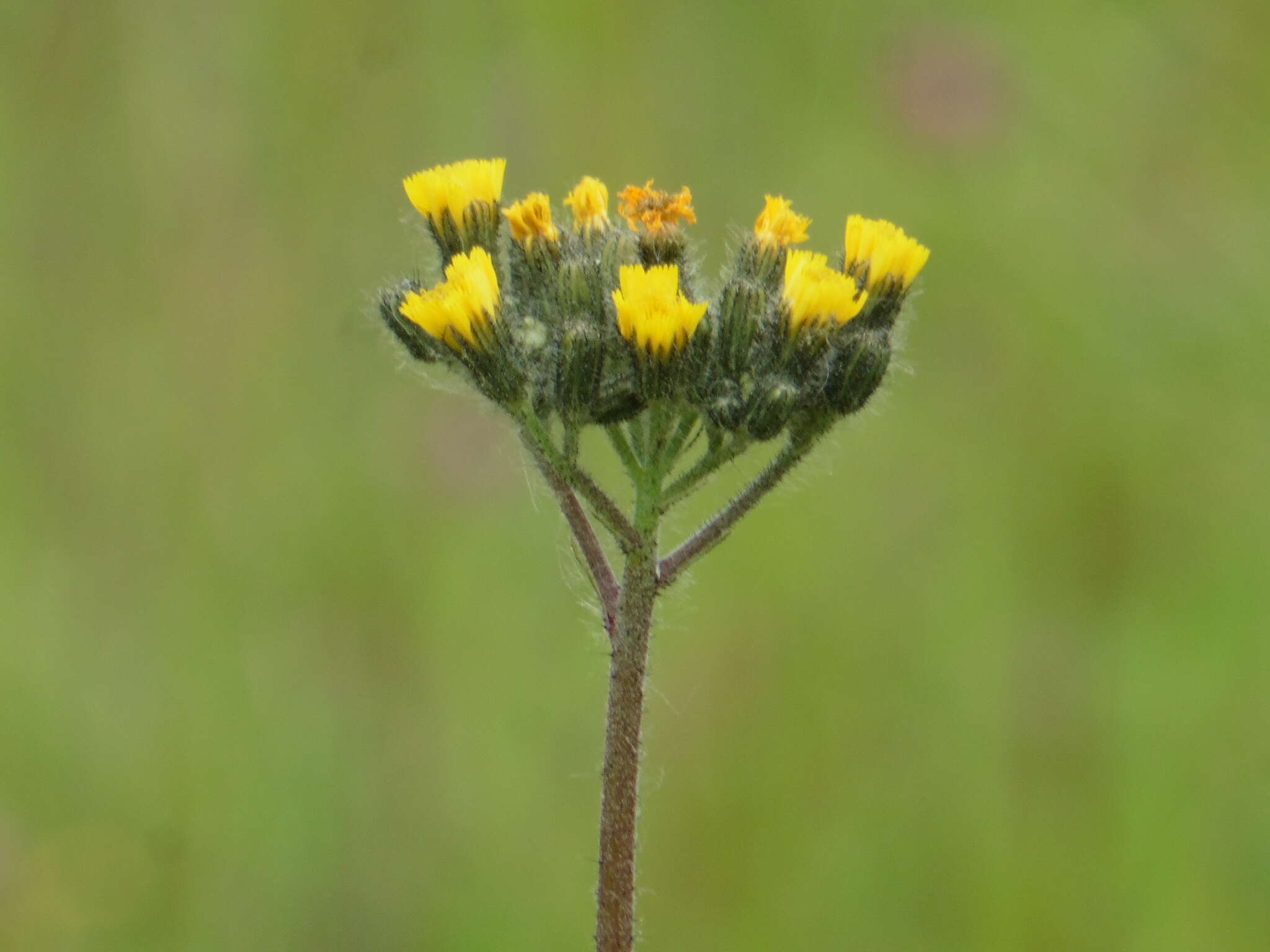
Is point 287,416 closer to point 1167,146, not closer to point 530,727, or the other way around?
point 530,727

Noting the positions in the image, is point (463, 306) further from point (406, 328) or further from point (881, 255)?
point (881, 255)

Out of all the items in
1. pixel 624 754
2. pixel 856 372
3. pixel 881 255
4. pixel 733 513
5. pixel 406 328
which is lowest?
pixel 624 754

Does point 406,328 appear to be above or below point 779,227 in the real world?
below

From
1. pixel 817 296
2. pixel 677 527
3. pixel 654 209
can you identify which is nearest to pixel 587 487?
pixel 817 296

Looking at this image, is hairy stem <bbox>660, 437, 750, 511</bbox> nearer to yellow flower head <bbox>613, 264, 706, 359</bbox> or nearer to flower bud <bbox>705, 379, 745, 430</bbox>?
flower bud <bbox>705, 379, 745, 430</bbox>

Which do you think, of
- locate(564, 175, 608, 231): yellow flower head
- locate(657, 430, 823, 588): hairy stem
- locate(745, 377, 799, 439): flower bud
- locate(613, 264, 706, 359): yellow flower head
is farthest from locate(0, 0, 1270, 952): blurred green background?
locate(613, 264, 706, 359): yellow flower head

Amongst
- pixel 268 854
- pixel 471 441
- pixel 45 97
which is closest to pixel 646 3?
pixel 471 441

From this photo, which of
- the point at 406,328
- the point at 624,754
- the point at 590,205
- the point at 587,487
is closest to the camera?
the point at 624,754

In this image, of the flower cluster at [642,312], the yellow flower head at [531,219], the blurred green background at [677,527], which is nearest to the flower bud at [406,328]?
the flower cluster at [642,312]
